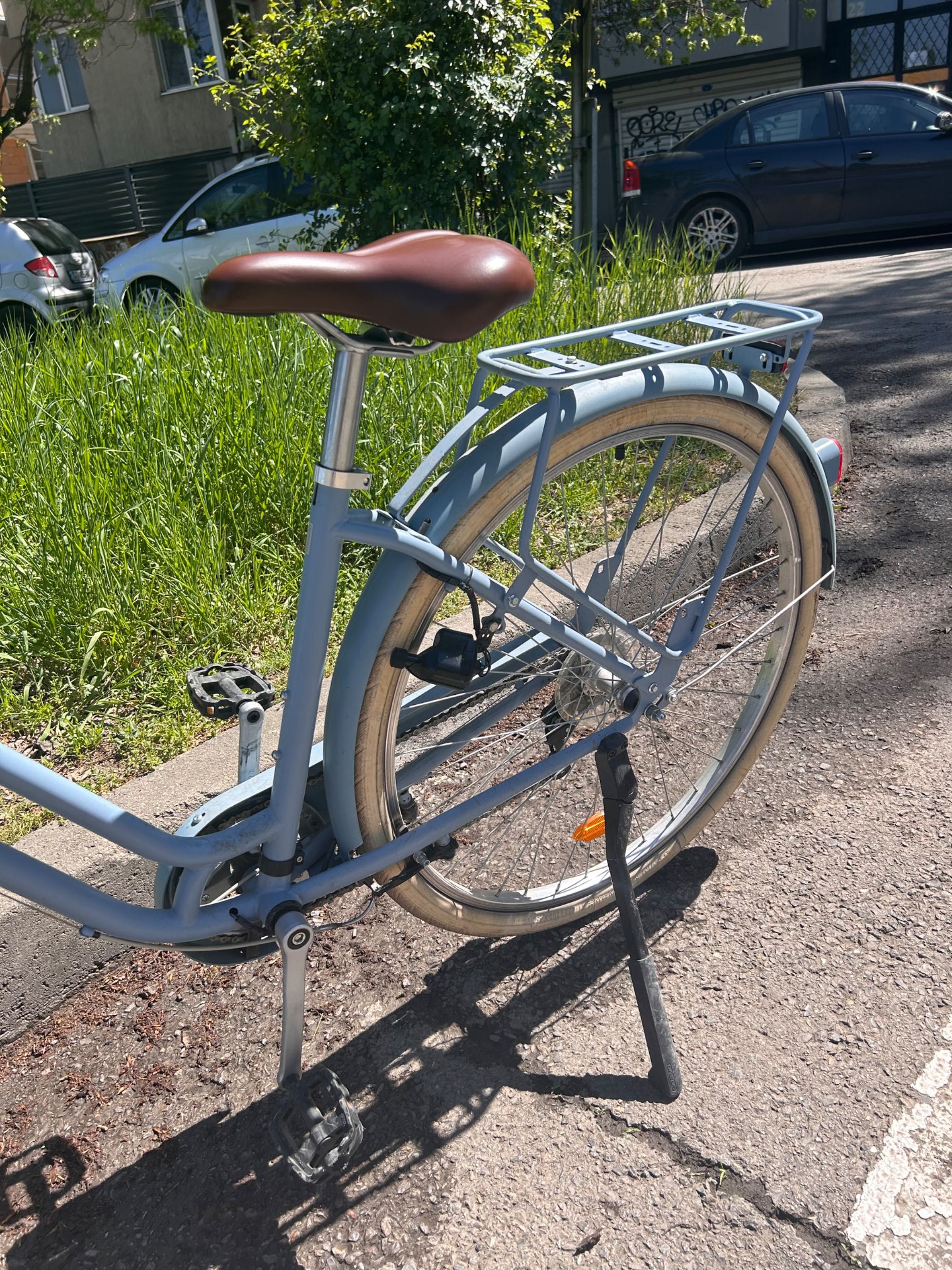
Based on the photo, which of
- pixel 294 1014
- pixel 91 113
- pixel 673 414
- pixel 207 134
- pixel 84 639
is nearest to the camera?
pixel 294 1014

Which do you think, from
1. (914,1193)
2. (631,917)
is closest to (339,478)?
(631,917)

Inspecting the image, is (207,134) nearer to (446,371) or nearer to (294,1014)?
(446,371)

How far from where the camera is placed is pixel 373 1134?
1.83 metres

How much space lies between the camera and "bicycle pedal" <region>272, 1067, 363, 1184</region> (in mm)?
1658

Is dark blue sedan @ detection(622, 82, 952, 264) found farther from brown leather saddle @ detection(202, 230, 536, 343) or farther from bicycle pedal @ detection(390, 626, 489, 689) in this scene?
bicycle pedal @ detection(390, 626, 489, 689)

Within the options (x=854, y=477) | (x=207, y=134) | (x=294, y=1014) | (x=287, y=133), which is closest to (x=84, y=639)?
(x=294, y=1014)

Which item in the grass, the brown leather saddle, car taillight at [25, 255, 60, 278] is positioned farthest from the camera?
car taillight at [25, 255, 60, 278]

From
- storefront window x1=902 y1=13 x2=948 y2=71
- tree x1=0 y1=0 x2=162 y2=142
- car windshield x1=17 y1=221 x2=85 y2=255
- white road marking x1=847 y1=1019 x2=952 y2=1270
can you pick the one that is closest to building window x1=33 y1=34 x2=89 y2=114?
tree x1=0 y1=0 x2=162 y2=142

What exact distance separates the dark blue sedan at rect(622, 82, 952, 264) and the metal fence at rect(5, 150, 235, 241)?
12505 mm

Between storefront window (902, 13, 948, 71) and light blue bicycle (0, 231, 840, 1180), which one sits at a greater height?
storefront window (902, 13, 948, 71)

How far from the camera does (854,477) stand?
4281 millimetres

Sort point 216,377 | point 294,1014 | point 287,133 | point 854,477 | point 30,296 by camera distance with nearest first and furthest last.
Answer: point 294,1014
point 216,377
point 854,477
point 287,133
point 30,296

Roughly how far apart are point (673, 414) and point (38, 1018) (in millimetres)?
1686

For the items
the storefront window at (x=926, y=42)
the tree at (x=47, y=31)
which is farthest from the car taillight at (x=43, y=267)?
the storefront window at (x=926, y=42)
